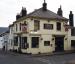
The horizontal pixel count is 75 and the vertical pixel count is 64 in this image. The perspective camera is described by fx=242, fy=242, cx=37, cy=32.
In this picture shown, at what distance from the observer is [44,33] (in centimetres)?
4600

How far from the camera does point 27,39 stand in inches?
1778

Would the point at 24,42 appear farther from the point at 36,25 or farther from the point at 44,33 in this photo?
the point at 44,33

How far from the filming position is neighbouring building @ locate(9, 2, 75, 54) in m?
44.8

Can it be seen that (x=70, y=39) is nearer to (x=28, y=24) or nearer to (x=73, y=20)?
(x=73, y=20)

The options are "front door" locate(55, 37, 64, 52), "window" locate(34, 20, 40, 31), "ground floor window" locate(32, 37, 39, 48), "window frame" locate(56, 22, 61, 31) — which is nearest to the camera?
"ground floor window" locate(32, 37, 39, 48)

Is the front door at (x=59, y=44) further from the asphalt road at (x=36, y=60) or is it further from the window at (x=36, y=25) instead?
the asphalt road at (x=36, y=60)

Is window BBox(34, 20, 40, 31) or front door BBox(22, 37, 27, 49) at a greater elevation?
window BBox(34, 20, 40, 31)

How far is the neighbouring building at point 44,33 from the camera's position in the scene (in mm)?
44750

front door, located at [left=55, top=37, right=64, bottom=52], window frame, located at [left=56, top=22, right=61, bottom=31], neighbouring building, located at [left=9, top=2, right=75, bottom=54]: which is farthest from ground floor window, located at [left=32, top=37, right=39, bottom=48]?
window frame, located at [left=56, top=22, right=61, bottom=31]

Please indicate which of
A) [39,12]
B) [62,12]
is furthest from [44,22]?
[62,12]

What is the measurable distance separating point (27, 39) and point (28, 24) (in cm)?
281

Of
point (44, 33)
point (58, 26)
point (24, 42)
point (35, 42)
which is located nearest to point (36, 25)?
point (44, 33)

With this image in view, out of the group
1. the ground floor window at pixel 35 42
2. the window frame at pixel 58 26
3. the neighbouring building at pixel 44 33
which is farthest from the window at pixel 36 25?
the window frame at pixel 58 26

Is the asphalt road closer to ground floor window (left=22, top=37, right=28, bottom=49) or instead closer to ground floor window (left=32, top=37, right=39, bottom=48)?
ground floor window (left=32, top=37, right=39, bottom=48)
